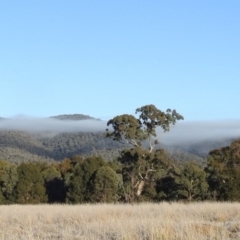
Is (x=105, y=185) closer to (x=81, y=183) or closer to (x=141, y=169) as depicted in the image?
(x=81, y=183)

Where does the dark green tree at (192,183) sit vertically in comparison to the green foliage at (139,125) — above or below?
below

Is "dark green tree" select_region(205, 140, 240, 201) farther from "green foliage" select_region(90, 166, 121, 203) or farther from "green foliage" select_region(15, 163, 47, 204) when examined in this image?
"green foliage" select_region(15, 163, 47, 204)

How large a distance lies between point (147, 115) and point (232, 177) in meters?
9.37

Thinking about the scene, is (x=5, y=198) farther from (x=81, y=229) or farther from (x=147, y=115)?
(x=81, y=229)

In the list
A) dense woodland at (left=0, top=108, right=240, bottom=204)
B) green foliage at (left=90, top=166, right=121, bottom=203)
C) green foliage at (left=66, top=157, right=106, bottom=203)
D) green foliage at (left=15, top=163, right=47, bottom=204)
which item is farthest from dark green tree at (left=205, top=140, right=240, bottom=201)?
green foliage at (left=15, top=163, right=47, bottom=204)

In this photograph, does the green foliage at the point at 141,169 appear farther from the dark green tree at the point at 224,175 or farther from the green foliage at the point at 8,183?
the green foliage at the point at 8,183

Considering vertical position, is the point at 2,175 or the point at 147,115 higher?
the point at 147,115

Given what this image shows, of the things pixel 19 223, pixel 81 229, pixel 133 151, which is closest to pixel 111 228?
pixel 81 229

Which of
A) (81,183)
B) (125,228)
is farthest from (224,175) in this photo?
(125,228)

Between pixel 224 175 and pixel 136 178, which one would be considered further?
pixel 136 178

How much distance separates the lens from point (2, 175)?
168 feet

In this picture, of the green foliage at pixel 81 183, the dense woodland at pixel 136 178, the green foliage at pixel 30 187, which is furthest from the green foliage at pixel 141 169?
the green foliage at pixel 30 187

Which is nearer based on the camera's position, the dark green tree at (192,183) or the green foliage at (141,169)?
the green foliage at (141,169)

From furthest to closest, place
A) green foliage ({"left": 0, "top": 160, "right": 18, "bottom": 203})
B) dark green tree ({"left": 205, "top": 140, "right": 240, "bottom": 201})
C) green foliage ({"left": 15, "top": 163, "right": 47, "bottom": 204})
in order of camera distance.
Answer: green foliage ({"left": 0, "top": 160, "right": 18, "bottom": 203}), green foliage ({"left": 15, "top": 163, "right": 47, "bottom": 204}), dark green tree ({"left": 205, "top": 140, "right": 240, "bottom": 201})
